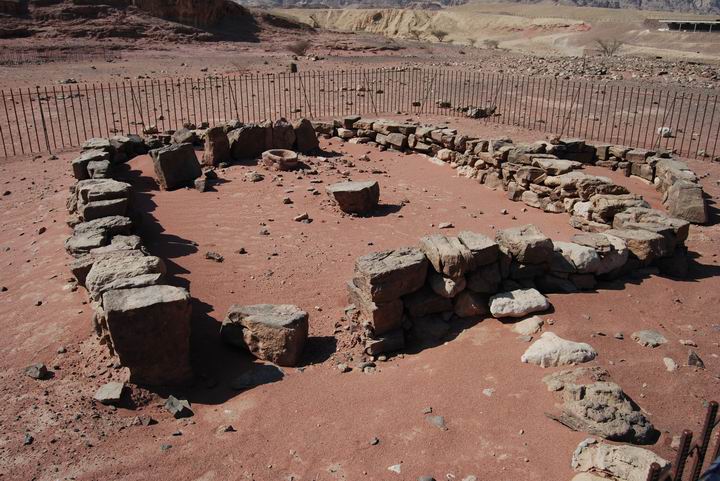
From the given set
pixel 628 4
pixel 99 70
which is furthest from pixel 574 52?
pixel 628 4

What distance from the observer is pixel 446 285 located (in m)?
7.35

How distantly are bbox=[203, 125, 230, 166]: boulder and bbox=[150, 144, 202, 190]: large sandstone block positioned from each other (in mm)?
1227

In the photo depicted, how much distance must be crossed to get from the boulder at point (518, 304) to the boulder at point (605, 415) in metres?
1.76

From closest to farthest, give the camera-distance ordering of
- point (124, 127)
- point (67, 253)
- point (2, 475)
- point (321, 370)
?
point (2, 475), point (321, 370), point (67, 253), point (124, 127)

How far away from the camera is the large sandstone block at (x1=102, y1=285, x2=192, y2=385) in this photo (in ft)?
19.1

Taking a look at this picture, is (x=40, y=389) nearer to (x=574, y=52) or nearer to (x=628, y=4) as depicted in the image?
(x=574, y=52)

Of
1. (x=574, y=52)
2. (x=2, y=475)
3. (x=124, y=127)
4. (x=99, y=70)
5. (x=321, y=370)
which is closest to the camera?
(x=2, y=475)

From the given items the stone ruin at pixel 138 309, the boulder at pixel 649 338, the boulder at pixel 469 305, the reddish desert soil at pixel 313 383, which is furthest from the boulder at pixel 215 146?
the boulder at pixel 649 338

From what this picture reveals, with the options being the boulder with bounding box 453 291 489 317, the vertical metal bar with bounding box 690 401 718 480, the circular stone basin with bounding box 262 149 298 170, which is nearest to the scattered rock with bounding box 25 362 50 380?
the boulder with bounding box 453 291 489 317

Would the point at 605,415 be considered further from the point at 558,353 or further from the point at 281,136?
the point at 281,136

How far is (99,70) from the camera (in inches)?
1248

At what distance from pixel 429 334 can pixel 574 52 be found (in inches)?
2305

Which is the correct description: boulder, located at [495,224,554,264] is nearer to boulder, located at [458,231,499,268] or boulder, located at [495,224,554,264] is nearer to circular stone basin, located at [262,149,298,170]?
boulder, located at [458,231,499,268]

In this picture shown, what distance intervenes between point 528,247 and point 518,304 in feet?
3.01
